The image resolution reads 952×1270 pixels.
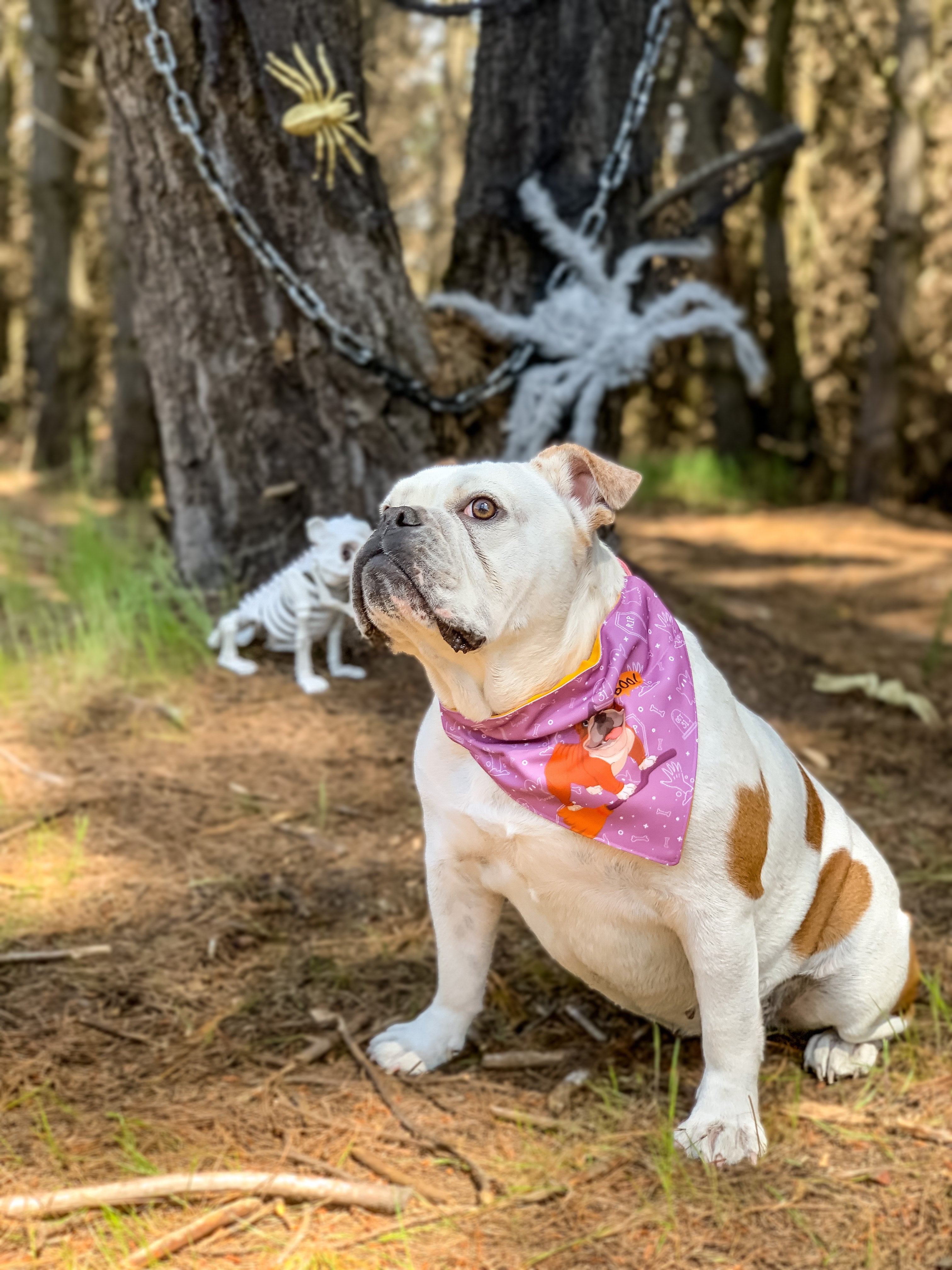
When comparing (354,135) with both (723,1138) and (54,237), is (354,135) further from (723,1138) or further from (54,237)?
(54,237)

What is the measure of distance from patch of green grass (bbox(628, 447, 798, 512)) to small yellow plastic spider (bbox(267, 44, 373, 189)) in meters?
6.06

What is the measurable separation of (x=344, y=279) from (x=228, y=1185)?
130 inches

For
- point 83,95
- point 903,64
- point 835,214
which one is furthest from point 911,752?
point 83,95

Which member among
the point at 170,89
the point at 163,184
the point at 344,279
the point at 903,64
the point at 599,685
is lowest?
the point at 599,685

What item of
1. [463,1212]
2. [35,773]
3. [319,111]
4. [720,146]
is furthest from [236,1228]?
[720,146]

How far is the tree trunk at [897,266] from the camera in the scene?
8773mm

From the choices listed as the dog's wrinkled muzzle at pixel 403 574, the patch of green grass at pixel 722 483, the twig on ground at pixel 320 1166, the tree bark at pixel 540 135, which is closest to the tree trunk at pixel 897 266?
the patch of green grass at pixel 722 483

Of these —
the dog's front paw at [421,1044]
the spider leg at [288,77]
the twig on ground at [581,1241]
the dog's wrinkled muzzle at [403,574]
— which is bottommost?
the dog's front paw at [421,1044]

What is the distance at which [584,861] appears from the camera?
2355 millimetres

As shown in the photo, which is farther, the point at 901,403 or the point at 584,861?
the point at 901,403

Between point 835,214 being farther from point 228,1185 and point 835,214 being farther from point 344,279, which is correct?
point 228,1185

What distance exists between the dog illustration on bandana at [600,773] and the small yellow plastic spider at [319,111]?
281 centimetres

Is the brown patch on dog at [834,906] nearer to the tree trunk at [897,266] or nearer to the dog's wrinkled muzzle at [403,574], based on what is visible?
the dog's wrinkled muzzle at [403,574]

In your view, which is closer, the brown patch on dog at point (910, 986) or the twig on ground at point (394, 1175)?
the twig on ground at point (394, 1175)
